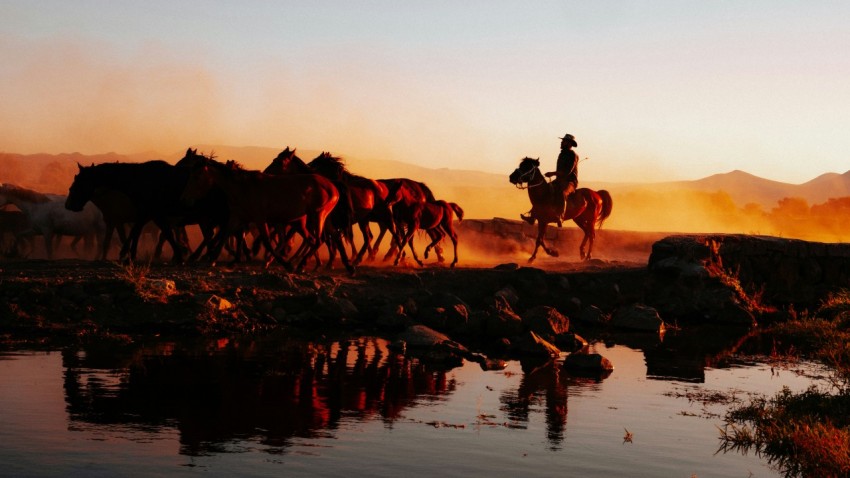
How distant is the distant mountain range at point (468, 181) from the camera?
92844 millimetres

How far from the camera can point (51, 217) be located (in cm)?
2814

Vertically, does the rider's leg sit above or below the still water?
above

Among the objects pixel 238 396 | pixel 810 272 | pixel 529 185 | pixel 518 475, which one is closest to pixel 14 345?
pixel 238 396

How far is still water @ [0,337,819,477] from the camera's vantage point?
9445mm

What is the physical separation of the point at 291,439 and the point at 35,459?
234 cm

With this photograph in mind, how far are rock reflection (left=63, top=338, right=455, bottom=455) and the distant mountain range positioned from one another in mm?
61704

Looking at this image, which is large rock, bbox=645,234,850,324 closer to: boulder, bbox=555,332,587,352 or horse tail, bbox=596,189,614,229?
boulder, bbox=555,332,587,352

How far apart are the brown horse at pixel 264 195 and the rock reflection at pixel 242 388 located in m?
4.59

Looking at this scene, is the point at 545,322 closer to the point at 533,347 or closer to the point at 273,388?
the point at 533,347

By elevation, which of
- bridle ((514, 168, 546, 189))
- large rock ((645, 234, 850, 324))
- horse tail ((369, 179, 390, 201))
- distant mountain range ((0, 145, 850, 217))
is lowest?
large rock ((645, 234, 850, 324))

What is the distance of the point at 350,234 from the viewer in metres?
24.6

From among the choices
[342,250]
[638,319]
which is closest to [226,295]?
[342,250]

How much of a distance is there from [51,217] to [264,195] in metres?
9.59

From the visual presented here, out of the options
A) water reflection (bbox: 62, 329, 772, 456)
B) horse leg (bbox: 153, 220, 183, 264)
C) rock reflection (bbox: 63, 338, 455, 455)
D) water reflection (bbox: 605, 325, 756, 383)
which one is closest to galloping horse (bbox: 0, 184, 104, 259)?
horse leg (bbox: 153, 220, 183, 264)
